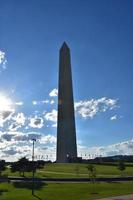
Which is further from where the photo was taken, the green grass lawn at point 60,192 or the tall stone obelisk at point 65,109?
the tall stone obelisk at point 65,109

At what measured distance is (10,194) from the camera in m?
53.7

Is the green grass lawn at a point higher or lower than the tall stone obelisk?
lower

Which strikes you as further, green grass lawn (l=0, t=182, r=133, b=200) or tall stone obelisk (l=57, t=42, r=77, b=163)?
tall stone obelisk (l=57, t=42, r=77, b=163)

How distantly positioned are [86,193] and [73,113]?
58848 millimetres

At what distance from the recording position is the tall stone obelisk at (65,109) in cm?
10875

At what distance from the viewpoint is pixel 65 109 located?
112 metres

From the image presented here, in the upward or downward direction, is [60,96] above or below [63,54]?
below

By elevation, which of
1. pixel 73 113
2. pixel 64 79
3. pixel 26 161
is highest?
pixel 64 79

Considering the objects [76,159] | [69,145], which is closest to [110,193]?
[69,145]

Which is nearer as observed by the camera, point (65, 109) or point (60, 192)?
point (60, 192)

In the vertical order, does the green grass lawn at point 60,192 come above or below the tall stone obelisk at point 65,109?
below

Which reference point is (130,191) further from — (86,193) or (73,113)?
(73,113)

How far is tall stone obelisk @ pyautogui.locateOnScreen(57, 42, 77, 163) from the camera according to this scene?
109 meters

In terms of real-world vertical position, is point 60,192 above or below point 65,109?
below
